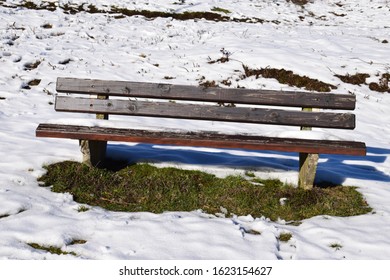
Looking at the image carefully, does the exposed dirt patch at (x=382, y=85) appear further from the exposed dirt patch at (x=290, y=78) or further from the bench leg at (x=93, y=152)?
the bench leg at (x=93, y=152)

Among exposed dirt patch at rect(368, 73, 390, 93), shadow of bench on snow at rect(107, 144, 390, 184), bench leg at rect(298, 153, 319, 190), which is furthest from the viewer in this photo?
exposed dirt patch at rect(368, 73, 390, 93)

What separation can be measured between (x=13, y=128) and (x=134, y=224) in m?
3.96

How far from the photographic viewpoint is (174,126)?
801 cm

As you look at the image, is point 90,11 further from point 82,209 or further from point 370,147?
point 82,209

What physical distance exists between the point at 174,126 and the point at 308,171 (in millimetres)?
3442

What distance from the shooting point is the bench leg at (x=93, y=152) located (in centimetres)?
531

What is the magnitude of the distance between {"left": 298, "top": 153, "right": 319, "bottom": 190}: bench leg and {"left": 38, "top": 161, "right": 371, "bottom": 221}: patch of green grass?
0.12 meters

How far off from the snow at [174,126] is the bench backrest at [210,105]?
0.21 metres

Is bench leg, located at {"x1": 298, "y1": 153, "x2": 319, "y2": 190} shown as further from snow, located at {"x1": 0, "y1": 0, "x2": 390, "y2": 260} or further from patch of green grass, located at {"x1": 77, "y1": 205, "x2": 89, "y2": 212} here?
patch of green grass, located at {"x1": 77, "y1": 205, "x2": 89, "y2": 212}

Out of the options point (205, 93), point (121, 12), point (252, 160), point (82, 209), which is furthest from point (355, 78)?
point (121, 12)

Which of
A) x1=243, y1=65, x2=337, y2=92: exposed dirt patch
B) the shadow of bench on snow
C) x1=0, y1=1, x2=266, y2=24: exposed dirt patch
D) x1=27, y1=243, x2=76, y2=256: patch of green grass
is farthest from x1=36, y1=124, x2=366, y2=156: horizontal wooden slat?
x1=0, y1=1, x2=266, y2=24: exposed dirt patch

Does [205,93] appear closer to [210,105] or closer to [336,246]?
[210,105]

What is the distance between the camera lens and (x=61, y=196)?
4.67 m

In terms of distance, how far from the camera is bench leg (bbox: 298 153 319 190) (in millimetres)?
5145
